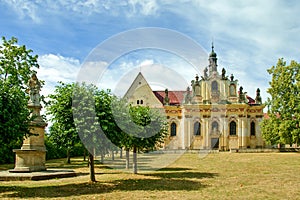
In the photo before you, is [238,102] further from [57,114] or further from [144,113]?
[57,114]

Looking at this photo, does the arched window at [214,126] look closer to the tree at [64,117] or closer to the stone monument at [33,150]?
the stone monument at [33,150]

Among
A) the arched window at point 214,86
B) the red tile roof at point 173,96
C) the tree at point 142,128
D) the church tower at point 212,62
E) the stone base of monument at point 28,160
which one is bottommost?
the stone base of monument at point 28,160

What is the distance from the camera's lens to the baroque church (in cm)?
5409

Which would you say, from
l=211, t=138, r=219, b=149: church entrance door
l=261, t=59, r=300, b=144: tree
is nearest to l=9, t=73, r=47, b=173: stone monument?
l=261, t=59, r=300, b=144: tree

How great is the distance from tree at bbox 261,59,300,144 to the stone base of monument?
3112cm

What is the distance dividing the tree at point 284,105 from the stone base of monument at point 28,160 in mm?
31124

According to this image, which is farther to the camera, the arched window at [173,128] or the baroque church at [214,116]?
the arched window at [173,128]

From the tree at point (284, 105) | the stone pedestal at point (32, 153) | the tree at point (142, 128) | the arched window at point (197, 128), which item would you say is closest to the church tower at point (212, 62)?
the arched window at point (197, 128)

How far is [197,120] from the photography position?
55.4 meters

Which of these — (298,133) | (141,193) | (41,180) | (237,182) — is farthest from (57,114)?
(298,133)

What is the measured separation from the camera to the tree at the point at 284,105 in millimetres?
39906

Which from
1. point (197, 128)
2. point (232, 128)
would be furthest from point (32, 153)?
point (232, 128)

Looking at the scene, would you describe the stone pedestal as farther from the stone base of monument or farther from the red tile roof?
the red tile roof

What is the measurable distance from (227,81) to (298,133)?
19304 millimetres
